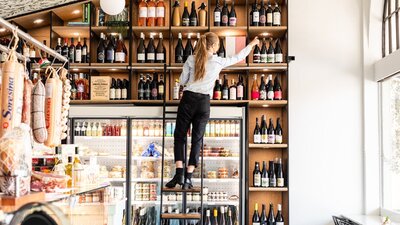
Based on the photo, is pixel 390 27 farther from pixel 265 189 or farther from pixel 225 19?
pixel 265 189

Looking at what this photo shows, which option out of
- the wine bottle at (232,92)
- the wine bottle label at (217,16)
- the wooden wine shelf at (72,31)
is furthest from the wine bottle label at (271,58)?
the wooden wine shelf at (72,31)

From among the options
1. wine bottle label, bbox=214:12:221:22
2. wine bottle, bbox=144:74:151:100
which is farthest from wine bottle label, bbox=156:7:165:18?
wine bottle, bbox=144:74:151:100

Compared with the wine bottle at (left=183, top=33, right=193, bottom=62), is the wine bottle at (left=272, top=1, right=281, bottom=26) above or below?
above

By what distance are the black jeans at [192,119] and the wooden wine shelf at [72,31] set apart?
1.94 m

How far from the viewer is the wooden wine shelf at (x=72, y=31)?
674cm

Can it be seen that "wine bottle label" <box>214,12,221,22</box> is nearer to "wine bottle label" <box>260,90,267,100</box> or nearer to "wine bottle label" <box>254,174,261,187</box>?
"wine bottle label" <box>260,90,267,100</box>

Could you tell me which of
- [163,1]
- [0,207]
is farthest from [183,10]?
[0,207]

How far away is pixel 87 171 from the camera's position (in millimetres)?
2723

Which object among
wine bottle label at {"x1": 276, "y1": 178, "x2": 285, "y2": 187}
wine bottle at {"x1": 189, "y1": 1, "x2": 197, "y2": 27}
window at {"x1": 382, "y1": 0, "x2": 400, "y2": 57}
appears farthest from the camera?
wine bottle at {"x1": 189, "y1": 1, "x2": 197, "y2": 27}

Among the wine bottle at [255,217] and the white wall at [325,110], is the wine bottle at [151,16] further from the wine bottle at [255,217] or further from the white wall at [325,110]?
the wine bottle at [255,217]

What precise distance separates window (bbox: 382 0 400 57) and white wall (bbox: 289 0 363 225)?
0.99 ft

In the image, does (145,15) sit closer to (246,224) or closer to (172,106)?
(172,106)

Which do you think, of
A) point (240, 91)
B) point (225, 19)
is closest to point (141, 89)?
point (240, 91)

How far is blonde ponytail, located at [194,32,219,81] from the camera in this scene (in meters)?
5.48
